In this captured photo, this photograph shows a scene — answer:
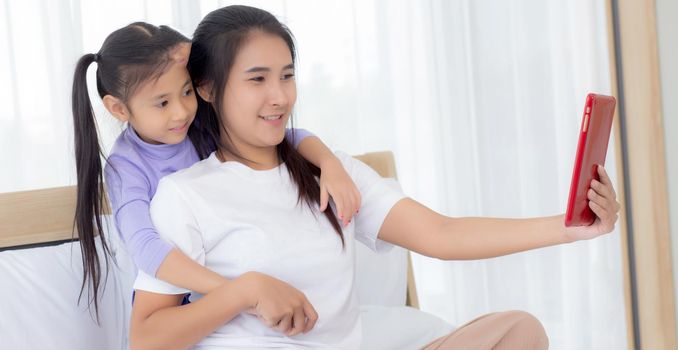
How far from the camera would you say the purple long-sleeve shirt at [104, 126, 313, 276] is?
1.29m

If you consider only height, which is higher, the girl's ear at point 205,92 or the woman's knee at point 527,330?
the girl's ear at point 205,92

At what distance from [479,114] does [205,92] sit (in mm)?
1455

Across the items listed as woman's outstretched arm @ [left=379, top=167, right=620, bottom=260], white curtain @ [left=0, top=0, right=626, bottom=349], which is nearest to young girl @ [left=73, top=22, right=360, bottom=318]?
woman's outstretched arm @ [left=379, top=167, right=620, bottom=260]

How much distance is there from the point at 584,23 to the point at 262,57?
1.64 m

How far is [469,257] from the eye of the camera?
1.42 metres

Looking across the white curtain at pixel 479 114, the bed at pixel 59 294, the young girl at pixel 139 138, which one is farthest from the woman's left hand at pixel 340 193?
the white curtain at pixel 479 114

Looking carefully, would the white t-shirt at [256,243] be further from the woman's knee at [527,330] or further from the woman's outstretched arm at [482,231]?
the woman's knee at [527,330]

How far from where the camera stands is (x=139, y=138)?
151 cm

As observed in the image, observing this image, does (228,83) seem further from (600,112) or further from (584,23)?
(584,23)

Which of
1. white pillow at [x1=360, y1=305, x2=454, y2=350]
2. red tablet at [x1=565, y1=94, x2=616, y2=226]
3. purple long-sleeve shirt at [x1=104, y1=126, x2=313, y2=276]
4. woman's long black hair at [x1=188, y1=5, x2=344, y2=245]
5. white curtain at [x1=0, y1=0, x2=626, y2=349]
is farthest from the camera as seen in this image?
white curtain at [x1=0, y1=0, x2=626, y2=349]

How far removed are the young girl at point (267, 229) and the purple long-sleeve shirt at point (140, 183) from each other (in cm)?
3

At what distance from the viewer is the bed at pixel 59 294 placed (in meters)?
1.48

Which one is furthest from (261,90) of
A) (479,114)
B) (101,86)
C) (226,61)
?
(479,114)

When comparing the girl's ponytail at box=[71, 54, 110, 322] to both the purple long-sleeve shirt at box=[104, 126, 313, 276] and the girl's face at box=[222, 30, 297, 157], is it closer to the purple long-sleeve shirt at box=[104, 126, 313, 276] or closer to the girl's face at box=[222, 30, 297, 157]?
the purple long-sleeve shirt at box=[104, 126, 313, 276]
